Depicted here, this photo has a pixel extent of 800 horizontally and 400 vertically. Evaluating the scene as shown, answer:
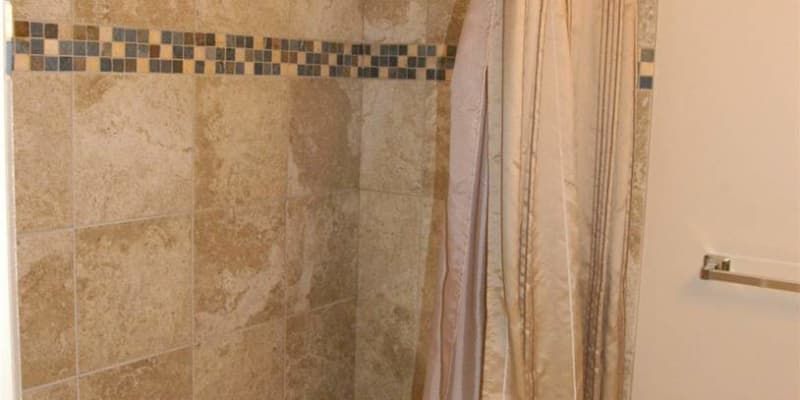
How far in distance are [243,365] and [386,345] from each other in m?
0.47

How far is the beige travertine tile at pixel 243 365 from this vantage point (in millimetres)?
2135

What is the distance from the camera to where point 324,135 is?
7.79ft

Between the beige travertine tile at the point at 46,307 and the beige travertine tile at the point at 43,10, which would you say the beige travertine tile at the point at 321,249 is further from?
the beige travertine tile at the point at 43,10

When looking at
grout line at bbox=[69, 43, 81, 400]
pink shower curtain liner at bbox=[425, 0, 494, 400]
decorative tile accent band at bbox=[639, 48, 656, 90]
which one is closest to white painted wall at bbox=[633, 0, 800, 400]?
decorative tile accent band at bbox=[639, 48, 656, 90]

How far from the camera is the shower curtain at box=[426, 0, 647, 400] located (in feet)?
5.66

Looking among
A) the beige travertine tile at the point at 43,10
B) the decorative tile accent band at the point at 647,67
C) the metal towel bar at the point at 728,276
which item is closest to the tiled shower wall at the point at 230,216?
the beige travertine tile at the point at 43,10

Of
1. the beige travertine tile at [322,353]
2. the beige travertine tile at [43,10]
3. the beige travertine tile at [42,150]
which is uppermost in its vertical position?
the beige travertine tile at [43,10]

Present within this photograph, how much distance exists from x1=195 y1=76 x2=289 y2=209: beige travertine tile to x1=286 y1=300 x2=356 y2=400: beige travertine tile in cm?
41

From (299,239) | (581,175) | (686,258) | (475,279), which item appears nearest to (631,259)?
(686,258)

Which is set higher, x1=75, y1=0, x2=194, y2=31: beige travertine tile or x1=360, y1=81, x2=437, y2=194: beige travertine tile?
x1=75, y1=0, x2=194, y2=31: beige travertine tile

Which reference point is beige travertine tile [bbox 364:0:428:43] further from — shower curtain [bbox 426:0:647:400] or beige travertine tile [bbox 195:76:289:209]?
shower curtain [bbox 426:0:647:400]

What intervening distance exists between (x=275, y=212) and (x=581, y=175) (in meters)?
0.82

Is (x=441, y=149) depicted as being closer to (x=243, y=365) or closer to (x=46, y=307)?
(x=243, y=365)

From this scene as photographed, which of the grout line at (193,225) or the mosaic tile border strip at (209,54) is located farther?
the grout line at (193,225)
